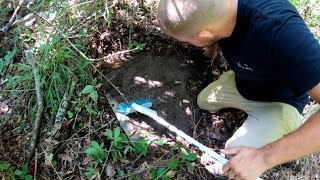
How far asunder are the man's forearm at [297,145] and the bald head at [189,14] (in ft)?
2.00

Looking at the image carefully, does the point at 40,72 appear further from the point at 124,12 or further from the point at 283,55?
the point at 283,55

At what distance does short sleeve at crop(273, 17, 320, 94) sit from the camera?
1506mm

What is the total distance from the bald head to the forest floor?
563 mm

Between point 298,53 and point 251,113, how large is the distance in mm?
964

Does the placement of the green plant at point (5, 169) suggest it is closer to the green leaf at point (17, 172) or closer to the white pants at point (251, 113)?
the green leaf at point (17, 172)

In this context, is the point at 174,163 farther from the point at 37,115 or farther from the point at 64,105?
the point at 37,115

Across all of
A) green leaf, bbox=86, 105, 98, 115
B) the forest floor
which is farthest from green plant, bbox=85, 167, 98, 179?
green leaf, bbox=86, 105, 98, 115

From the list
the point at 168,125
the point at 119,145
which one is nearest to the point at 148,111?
the point at 168,125

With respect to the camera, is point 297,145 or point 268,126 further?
point 268,126

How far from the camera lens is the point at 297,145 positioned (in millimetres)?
1660

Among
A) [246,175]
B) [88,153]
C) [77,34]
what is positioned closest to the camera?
[246,175]

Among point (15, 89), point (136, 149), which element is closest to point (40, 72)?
point (15, 89)

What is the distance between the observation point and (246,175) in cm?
176

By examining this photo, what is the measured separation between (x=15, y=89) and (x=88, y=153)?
776 millimetres
